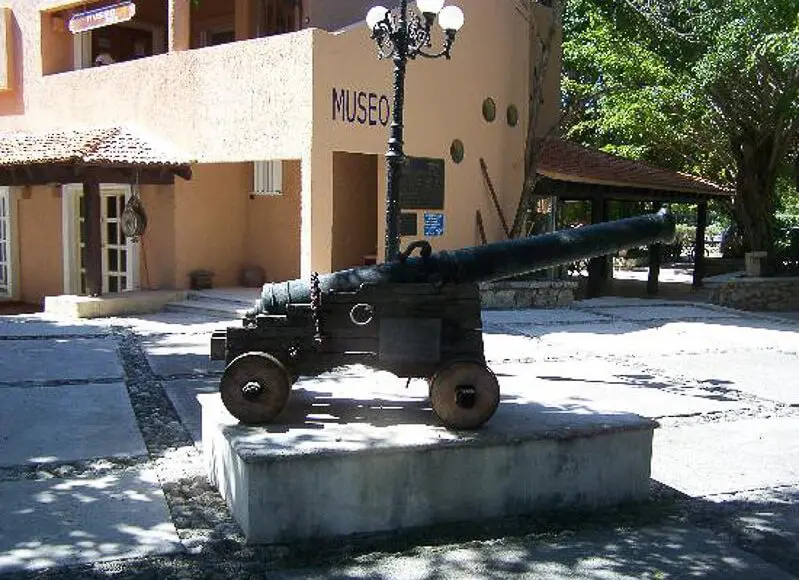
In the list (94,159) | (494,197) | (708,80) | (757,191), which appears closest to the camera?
(94,159)

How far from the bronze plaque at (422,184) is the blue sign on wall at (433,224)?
16cm

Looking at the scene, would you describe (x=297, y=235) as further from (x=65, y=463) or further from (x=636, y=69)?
(x=65, y=463)

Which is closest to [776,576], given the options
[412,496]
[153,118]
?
[412,496]

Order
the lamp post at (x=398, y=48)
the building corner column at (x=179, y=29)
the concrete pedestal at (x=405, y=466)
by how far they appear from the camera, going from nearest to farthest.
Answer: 1. the concrete pedestal at (x=405, y=466)
2. the lamp post at (x=398, y=48)
3. the building corner column at (x=179, y=29)

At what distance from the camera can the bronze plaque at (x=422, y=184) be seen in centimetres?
1345

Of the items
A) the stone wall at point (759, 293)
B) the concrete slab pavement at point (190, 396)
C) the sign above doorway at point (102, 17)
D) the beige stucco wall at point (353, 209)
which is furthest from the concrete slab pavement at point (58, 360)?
the stone wall at point (759, 293)

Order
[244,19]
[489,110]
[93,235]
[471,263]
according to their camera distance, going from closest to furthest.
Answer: [471,263] → [93,235] → [489,110] → [244,19]

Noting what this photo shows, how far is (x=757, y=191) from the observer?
58.0 feet

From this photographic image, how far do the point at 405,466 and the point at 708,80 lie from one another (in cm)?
1261

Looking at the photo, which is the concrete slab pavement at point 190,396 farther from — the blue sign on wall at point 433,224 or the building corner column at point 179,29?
the building corner column at point 179,29

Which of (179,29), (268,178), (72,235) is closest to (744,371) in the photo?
(268,178)

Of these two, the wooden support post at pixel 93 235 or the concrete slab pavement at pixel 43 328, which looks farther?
the wooden support post at pixel 93 235

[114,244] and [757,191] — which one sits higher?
[757,191]

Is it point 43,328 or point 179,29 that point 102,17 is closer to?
point 179,29
